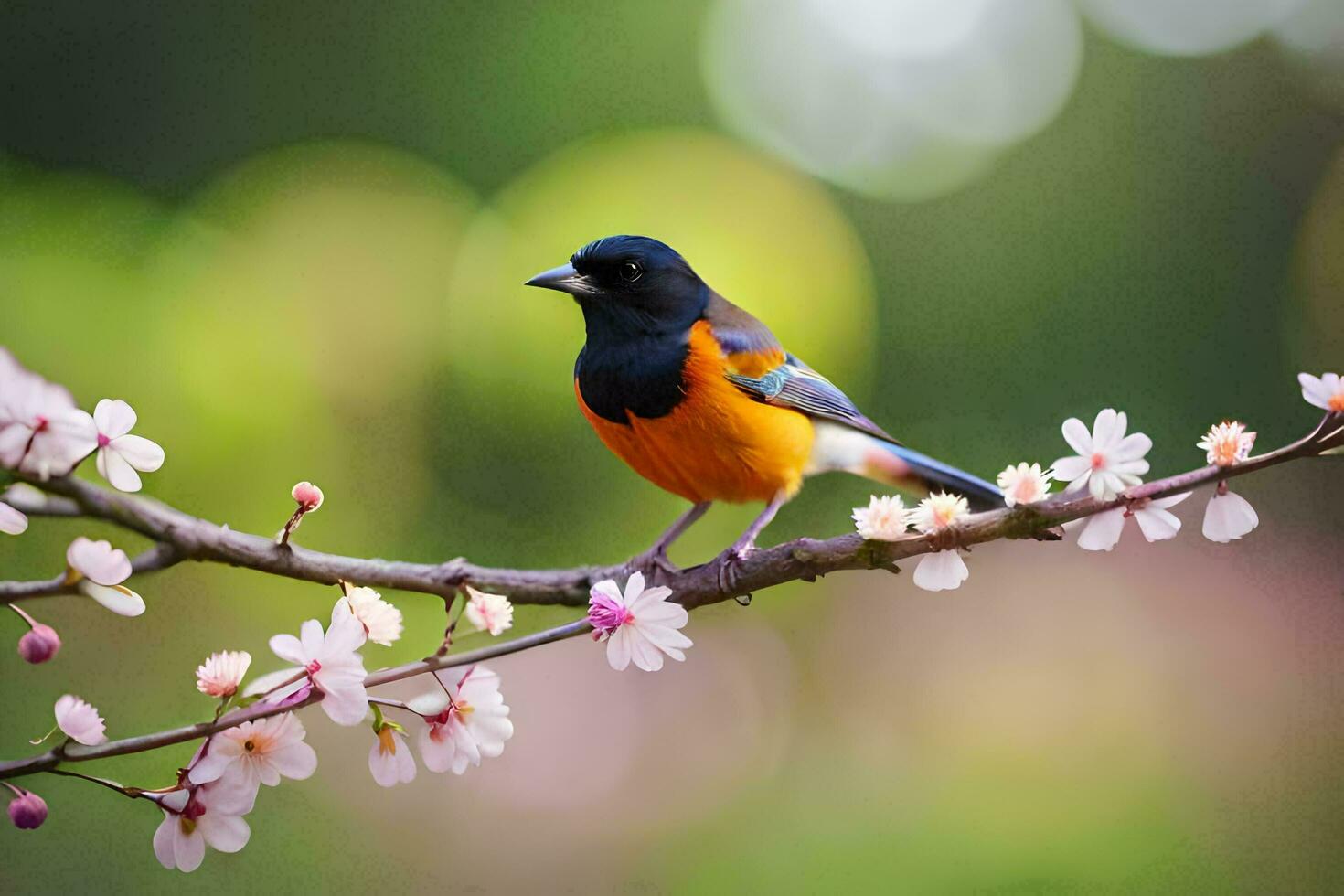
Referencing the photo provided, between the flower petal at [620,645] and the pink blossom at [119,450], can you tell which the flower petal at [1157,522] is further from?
the pink blossom at [119,450]

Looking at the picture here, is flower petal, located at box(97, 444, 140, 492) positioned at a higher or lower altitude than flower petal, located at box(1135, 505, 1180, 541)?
lower

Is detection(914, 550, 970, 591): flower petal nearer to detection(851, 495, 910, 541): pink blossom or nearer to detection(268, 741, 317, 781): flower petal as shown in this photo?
detection(851, 495, 910, 541): pink blossom

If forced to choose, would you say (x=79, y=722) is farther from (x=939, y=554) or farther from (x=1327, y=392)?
(x=1327, y=392)

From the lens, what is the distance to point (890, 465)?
1.09 m

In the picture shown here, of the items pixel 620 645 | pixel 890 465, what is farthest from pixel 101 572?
pixel 890 465

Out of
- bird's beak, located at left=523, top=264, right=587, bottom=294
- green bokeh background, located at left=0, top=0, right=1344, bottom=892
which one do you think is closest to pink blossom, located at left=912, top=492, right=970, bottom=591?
bird's beak, located at left=523, top=264, right=587, bottom=294

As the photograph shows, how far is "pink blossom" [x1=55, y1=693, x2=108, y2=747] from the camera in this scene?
56 cm

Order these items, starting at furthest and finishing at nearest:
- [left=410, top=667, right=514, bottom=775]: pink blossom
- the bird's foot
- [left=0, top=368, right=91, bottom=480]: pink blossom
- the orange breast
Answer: the orange breast
the bird's foot
[left=410, top=667, right=514, bottom=775]: pink blossom
[left=0, top=368, right=91, bottom=480]: pink blossom

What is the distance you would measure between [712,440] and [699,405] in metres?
0.03

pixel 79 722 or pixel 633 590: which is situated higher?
pixel 633 590

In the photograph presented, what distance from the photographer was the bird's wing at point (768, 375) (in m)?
1.11

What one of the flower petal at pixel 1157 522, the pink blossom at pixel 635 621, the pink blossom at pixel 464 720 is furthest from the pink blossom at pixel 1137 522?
the pink blossom at pixel 464 720

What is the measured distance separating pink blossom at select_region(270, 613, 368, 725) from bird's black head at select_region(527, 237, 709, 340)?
1.42ft

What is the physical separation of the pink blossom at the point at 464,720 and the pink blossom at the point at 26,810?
0.59 feet
